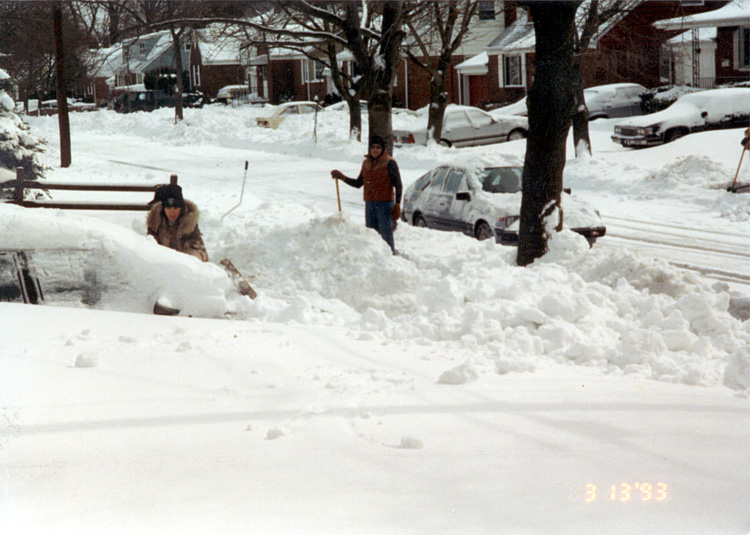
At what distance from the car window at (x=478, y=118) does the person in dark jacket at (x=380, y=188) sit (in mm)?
16746

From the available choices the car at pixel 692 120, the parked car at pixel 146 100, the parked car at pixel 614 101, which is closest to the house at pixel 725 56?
the parked car at pixel 614 101

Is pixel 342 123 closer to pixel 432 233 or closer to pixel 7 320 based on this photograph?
pixel 432 233

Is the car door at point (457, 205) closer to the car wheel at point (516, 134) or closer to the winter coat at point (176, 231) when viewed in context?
the winter coat at point (176, 231)

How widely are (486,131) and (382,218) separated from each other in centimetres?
1692

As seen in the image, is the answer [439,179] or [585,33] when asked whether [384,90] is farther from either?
[585,33]

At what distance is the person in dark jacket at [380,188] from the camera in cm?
1020

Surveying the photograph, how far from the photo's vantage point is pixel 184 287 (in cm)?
A: 658

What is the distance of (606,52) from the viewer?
27.4 metres

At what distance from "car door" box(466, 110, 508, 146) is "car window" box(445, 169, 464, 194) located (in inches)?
552

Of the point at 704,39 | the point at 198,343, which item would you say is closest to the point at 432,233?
the point at 198,343

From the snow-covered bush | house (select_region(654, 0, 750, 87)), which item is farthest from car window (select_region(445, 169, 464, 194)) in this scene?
house (select_region(654, 0, 750, 87))

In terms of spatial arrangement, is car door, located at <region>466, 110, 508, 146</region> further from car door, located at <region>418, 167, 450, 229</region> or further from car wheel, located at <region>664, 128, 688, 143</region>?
car door, located at <region>418, 167, 450, 229</region>

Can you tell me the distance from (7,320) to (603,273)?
17.9 ft

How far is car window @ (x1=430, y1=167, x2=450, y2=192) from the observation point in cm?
1289
